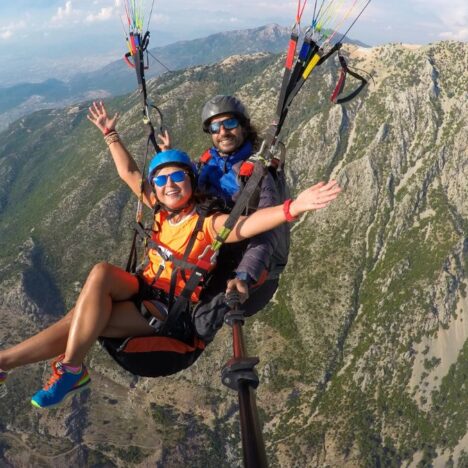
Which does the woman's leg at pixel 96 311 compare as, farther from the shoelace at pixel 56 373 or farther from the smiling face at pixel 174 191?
the smiling face at pixel 174 191

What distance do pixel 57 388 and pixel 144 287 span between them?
2.12m

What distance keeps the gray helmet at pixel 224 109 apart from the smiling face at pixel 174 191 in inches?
81.7

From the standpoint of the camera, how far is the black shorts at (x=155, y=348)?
740cm

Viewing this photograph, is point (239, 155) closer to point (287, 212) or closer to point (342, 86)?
point (342, 86)

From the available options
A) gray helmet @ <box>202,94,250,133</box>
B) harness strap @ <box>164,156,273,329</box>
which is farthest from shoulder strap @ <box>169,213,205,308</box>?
gray helmet @ <box>202,94,250,133</box>

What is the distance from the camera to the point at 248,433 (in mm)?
3588

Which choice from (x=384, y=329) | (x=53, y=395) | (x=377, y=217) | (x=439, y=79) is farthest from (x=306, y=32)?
(x=439, y=79)

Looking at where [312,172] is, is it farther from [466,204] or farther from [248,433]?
[248,433]

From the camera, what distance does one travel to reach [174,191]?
7.59 m

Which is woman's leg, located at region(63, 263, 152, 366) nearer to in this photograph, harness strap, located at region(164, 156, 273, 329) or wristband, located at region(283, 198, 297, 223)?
harness strap, located at region(164, 156, 273, 329)

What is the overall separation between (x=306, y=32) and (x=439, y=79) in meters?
187

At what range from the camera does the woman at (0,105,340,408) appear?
652 centimetres

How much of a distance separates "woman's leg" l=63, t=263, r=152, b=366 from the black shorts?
1.28 ft

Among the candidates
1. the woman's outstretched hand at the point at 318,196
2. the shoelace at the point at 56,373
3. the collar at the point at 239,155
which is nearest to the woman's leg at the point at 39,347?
the shoelace at the point at 56,373
